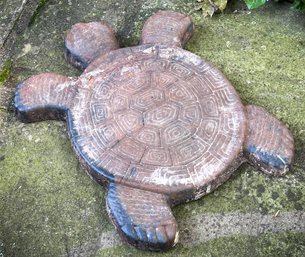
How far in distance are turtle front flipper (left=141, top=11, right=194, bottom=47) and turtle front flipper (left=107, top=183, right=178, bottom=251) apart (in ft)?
2.90

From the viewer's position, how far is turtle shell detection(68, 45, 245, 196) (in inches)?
80.9

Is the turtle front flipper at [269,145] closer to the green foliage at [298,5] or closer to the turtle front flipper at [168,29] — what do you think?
the turtle front flipper at [168,29]

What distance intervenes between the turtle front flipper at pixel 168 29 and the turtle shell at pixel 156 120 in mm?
91

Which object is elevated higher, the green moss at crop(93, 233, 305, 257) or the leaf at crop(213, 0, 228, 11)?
the leaf at crop(213, 0, 228, 11)

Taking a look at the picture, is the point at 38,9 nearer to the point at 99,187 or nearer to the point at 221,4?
the point at 221,4

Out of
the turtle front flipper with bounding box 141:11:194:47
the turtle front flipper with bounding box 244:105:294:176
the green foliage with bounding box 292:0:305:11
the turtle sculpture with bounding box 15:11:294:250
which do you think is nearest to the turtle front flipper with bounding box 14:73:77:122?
the turtle sculpture with bounding box 15:11:294:250

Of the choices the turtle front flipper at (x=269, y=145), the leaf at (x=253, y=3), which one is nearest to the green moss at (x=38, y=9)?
the leaf at (x=253, y=3)

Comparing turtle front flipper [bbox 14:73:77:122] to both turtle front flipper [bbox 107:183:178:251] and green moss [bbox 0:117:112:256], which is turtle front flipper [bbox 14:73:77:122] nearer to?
green moss [bbox 0:117:112:256]

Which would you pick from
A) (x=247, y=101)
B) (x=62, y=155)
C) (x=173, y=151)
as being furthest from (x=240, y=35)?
(x=62, y=155)

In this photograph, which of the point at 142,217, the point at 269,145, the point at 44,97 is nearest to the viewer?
the point at 142,217

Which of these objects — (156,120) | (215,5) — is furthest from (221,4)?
(156,120)

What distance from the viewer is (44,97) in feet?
7.66

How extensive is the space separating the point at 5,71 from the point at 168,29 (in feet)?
2.87

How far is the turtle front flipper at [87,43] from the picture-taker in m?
2.54
